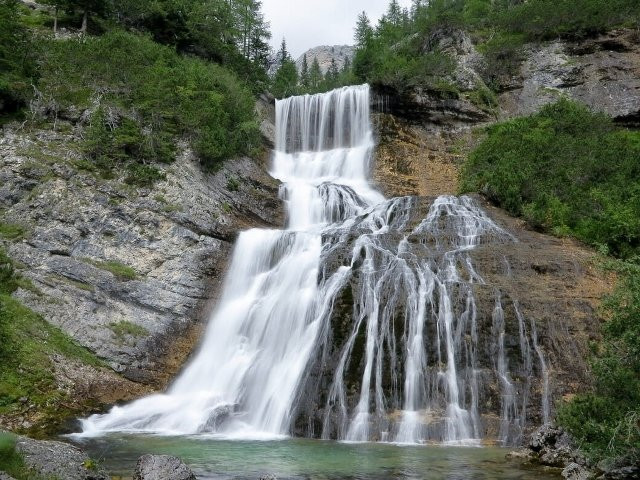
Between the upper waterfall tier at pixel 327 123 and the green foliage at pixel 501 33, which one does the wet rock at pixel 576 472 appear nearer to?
the upper waterfall tier at pixel 327 123

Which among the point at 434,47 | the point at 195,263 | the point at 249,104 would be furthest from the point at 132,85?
the point at 434,47

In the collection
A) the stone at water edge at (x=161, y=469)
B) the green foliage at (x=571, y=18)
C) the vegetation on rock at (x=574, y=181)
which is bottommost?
the stone at water edge at (x=161, y=469)

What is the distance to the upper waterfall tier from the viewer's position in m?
34.6

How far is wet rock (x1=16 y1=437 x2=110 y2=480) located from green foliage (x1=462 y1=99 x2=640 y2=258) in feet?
64.5

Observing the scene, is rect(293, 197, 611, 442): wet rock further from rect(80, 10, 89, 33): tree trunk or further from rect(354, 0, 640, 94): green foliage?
rect(80, 10, 89, 33): tree trunk

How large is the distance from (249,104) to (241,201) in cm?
927

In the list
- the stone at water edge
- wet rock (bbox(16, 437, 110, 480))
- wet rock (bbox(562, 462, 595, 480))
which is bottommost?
wet rock (bbox(562, 462, 595, 480))

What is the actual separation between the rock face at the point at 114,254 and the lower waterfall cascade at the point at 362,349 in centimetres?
100

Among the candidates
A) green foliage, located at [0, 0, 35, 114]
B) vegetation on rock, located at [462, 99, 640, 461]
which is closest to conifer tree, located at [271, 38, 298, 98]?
vegetation on rock, located at [462, 99, 640, 461]

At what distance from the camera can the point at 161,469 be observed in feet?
24.2

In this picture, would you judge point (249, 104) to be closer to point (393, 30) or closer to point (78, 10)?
point (78, 10)

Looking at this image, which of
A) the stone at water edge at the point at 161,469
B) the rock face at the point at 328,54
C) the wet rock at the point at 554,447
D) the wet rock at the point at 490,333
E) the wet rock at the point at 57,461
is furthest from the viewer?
the rock face at the point at 328,54

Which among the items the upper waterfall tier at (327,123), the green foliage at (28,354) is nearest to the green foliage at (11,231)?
the green foliage at (28,354)

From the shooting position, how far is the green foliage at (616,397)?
25.9 ft
